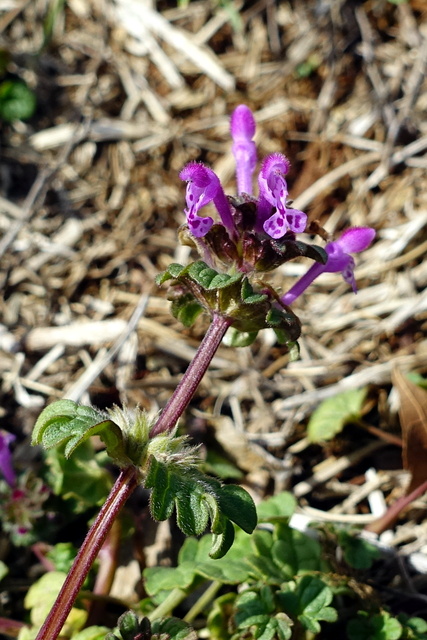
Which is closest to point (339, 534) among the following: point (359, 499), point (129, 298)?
point (359, 499)

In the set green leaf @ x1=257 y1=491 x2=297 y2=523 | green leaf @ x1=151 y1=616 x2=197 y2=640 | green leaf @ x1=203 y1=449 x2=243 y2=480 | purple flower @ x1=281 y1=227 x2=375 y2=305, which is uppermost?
purple flower @ x1=281 y1=227 x2=375 y2=305

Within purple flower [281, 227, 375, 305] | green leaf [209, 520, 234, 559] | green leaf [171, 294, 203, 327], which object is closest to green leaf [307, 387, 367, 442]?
purple flower [281, 227, 375, 305]

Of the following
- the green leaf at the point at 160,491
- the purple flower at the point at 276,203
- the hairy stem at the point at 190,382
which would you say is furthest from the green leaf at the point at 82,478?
the purple flower at the point at 276,203

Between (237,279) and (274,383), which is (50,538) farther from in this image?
(237,279)

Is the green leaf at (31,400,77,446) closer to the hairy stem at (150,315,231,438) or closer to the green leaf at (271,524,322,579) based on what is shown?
the hairy stem at (150,315,231,438)

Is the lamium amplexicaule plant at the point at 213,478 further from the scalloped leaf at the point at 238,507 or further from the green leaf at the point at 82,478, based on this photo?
the green leaf at the point at 82,478

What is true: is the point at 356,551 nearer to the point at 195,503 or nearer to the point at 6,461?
the point at 195,503
